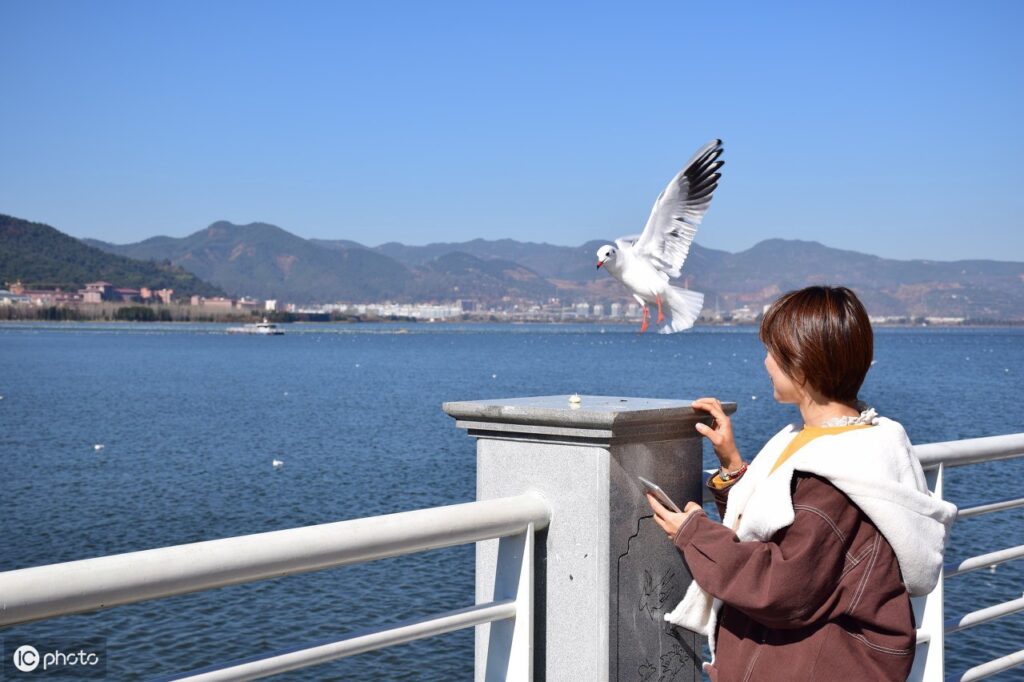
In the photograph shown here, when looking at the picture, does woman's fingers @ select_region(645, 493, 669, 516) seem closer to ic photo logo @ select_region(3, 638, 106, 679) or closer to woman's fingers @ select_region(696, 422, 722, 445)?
woman's fingers @ select_region(696, 422, 722, 445)

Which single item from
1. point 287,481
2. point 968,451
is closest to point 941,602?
point 968,451

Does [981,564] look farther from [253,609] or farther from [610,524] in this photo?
[253,609]

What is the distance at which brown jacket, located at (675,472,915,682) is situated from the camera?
217cm

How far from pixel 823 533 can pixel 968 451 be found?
1.91 metres

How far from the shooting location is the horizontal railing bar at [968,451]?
3.62 meters

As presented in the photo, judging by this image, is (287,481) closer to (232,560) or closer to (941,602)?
(941,602)

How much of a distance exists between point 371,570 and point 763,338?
14512 millimetres

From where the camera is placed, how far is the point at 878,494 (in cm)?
218

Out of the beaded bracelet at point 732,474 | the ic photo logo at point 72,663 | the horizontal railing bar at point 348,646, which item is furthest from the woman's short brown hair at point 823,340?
the ic photo logo at point 72,663

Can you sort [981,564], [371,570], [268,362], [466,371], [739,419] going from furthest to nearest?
[268,362] < [466,371] < [739,419] < [371,570] < [981,564]

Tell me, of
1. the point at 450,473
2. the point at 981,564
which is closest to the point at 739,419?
the point at 450,473

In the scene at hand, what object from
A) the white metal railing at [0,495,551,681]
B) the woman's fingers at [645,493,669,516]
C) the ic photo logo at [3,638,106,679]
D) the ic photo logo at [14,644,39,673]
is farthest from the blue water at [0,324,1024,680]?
the woman's fingers at [645,493,669,516]

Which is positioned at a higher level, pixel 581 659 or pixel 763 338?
pixel 763 338

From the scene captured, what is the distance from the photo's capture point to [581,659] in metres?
2.98
